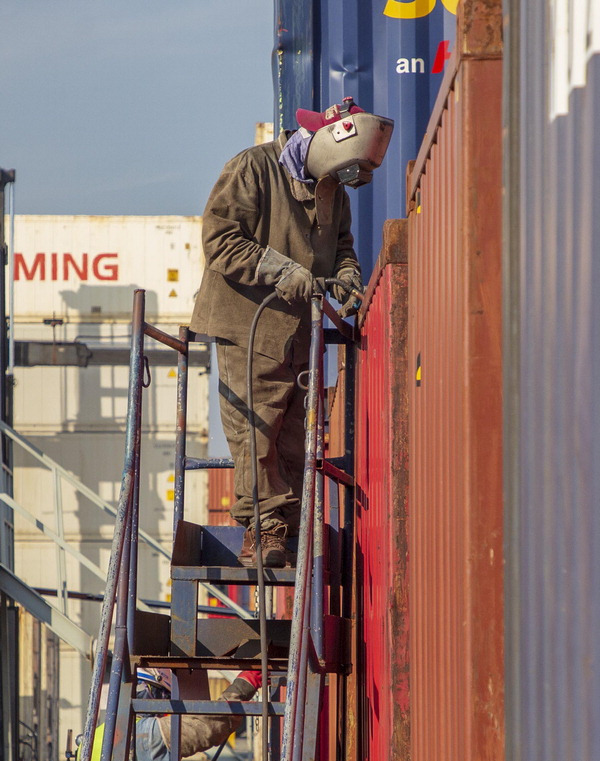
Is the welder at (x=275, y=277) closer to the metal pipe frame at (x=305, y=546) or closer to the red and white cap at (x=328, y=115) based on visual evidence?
the red and white cap at (x=328, y=115)

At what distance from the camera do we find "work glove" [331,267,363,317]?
5.63 m

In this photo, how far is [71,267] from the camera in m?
15.8

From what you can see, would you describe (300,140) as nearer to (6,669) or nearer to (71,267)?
(6,669)

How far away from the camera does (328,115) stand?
5.36 metres

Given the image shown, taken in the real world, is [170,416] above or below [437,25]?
below

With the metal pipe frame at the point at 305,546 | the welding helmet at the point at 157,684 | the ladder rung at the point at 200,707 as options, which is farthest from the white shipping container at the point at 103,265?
the ladder rung at the point at 200,707

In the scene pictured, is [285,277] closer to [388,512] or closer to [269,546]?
[269,546]

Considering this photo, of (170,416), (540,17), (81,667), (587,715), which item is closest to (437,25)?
(540,17)

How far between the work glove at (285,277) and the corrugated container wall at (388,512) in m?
0.42

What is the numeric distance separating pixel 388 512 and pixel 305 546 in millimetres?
414

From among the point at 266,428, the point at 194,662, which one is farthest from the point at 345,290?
the point at 194,662

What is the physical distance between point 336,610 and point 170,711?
4.56ft

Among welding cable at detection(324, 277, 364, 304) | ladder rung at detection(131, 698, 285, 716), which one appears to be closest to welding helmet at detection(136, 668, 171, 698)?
ladder rung at detection(131, 698, 285, 716)

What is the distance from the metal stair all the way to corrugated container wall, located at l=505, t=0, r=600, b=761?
1.85m
